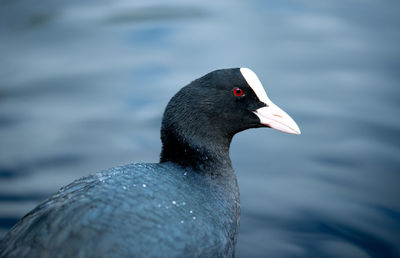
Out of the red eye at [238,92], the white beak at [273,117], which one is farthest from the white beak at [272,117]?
the red eye at [238,92]

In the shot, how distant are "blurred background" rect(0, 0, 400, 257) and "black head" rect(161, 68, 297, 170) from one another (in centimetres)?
121

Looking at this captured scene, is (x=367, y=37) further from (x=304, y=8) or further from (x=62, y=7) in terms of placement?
(x=62, y=7)

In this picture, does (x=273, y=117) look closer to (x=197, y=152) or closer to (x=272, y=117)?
(x=272, y=117)

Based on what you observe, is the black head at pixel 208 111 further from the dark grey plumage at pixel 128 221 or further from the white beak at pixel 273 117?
the dark grey plumage at pixel 128 221

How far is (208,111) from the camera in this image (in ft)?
12.5

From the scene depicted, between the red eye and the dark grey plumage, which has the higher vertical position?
the red eye

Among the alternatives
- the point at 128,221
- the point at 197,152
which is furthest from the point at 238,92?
the point at 128,221

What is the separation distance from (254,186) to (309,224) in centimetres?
71

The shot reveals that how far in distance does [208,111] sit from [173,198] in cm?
76

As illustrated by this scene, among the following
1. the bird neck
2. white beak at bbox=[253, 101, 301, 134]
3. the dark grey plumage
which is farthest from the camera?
white beak at bbox=[253, 101, 301, 134]

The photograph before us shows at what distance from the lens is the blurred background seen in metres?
4.98

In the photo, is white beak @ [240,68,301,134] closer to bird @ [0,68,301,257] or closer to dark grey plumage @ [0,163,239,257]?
bird @ [0,68,301,257]

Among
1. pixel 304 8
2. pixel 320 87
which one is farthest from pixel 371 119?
pixel 304 8

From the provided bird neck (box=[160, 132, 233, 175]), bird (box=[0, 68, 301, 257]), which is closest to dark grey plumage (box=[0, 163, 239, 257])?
bird (box=[0, 68, 301, 257])
